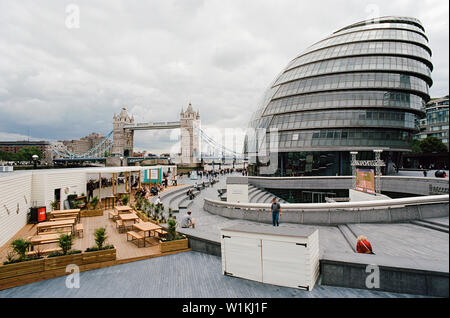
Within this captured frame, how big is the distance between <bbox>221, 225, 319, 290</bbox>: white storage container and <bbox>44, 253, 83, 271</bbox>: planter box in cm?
502

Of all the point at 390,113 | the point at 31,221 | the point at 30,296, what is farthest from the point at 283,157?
the point at 30,296

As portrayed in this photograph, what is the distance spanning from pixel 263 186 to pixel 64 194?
2131 centimetres

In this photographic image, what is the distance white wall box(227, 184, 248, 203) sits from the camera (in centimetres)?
1898

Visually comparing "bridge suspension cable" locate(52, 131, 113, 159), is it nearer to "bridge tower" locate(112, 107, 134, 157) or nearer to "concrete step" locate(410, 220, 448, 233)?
"bridge tower" locate(112, 107, 134, 157)

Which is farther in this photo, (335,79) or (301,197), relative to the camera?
(335,79)

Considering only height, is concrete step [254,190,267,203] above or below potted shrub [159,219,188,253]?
below

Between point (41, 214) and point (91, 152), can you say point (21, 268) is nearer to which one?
point (41, 214)

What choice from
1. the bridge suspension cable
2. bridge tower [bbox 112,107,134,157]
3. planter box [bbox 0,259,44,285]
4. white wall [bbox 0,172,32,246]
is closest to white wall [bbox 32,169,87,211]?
white wall [bbox 0,172,32,246]

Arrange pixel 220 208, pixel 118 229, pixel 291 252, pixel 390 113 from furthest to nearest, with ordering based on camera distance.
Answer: pixel 390 113 < pixel 220 208 < pixel 118 229 < pixel 291 252

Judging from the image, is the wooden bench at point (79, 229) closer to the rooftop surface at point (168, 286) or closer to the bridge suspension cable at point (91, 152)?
the rooftop surface at point (168, 286)

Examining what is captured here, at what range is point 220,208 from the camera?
17.0 m

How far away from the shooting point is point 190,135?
4358 inches
